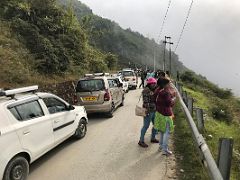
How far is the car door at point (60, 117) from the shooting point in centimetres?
848

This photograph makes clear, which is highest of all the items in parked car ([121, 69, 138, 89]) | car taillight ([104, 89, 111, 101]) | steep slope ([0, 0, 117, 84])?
steep slope ([0, 0, 117, 84])

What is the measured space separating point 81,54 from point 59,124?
59.7 ft

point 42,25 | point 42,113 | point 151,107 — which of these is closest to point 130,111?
point 151,107

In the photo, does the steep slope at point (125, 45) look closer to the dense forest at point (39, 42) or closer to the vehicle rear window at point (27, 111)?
the dense forest at point (39, 42)

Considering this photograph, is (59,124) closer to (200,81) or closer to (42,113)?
(42,113)

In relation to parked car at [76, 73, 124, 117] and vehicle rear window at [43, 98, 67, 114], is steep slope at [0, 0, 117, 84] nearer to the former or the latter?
parked car at [76, 73, 124, 117]

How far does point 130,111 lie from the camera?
15703 mm

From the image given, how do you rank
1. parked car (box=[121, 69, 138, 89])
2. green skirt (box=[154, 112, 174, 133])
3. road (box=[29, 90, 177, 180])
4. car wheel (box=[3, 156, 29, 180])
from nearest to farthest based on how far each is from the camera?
car wheel (box=[3, 156, 29, 180]) < road (box=[29, 90, 177, 180]) < green skirt (box=[154, 112, 174, 133]) < parked car (box=[121, 69, 138, 89])

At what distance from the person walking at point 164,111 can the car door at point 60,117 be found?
2.56 metres

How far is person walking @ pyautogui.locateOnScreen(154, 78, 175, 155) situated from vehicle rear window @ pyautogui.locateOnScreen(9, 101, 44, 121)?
9.80ft

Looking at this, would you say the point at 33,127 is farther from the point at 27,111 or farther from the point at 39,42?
the point at 39,42

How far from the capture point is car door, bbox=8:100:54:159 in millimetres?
6906

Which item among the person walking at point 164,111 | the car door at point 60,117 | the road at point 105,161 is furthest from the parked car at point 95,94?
the person walking at point 164,111

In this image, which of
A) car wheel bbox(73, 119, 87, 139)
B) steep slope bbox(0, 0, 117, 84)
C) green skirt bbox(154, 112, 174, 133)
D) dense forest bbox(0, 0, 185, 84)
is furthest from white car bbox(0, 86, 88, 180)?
steep slope bbox(0, 0, 117, 84)
